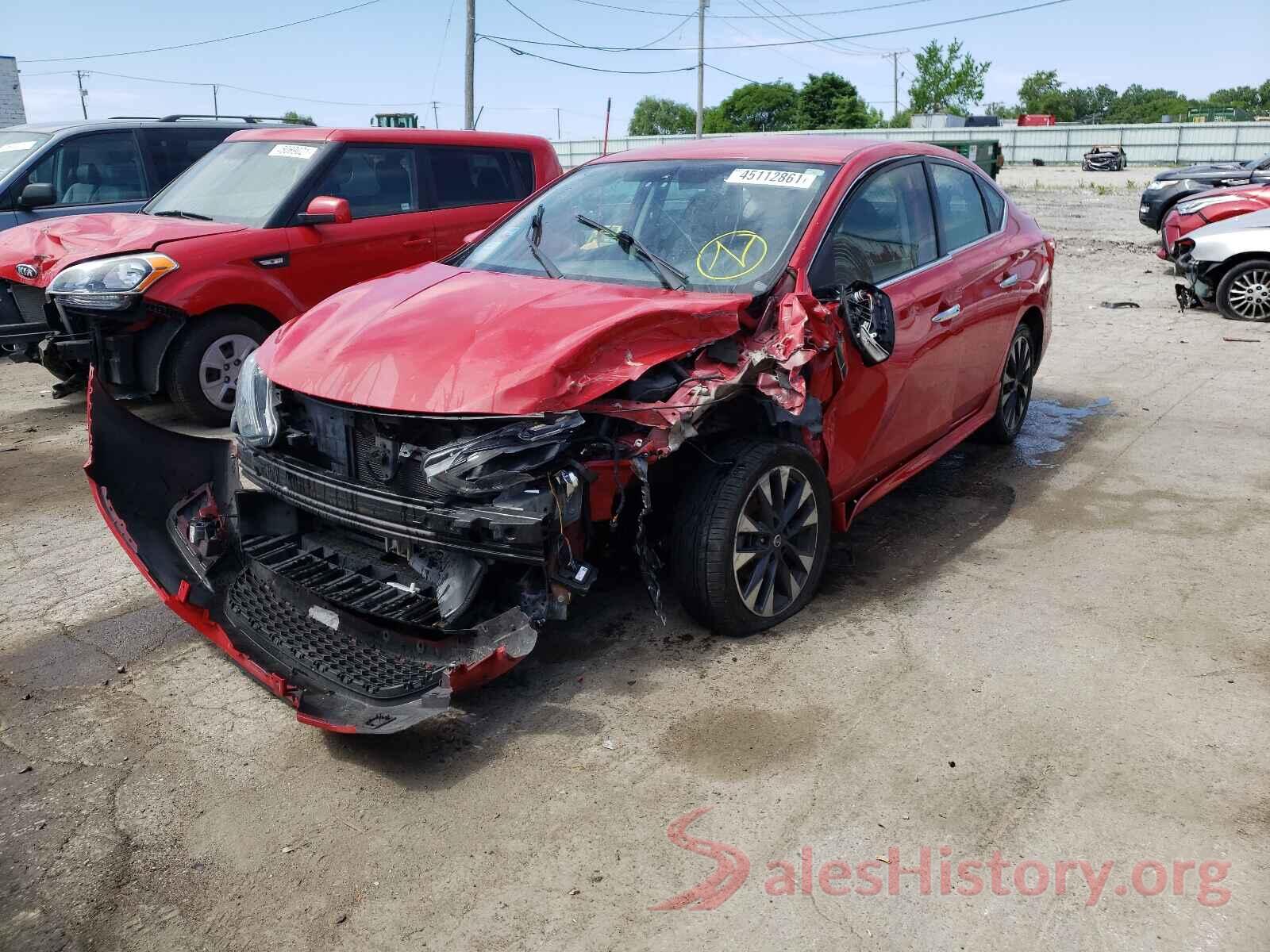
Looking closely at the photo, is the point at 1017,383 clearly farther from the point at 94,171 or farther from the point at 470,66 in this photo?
the point at 470,66

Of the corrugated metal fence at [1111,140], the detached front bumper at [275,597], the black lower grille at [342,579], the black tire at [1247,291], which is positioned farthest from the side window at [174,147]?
the corrugated metal fence at [1111,140]

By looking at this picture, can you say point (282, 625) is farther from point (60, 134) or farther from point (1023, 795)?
point (60, 134)

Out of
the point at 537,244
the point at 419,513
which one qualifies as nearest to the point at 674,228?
→ the point at 537,244

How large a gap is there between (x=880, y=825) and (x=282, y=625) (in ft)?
6.76

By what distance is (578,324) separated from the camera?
3.60 m

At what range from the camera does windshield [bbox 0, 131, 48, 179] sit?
8.97m

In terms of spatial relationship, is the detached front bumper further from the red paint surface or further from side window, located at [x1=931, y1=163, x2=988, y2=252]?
the red paint surface

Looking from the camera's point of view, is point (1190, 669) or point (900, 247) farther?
point (900, 247)

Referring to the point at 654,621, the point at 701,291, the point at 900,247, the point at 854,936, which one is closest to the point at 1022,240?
the point at 900,247

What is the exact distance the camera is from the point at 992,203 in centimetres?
578

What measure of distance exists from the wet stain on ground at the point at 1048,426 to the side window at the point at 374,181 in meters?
4.71

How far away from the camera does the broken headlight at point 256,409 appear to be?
12.4 feet

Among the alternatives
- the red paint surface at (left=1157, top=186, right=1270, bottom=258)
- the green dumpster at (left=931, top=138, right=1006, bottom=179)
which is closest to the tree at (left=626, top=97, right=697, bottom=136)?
the green dumpster at (left=931, top=138, right=1006, bottom=179)

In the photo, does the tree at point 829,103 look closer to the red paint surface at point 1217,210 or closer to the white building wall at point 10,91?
the white building wall at point 10,91
